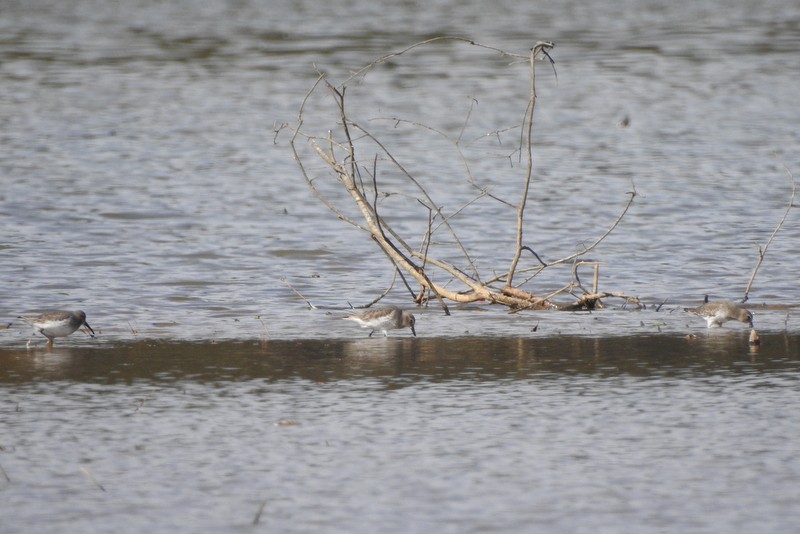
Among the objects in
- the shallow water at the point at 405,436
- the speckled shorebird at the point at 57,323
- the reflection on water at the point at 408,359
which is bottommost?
the shallow water at the point at 405,436

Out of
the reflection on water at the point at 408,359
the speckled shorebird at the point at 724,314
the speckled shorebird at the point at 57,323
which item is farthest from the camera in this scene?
the speckled shorebird at the point at 724,314

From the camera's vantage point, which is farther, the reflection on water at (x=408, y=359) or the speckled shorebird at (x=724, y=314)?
the speckled shorebird at (x=724, y=314)

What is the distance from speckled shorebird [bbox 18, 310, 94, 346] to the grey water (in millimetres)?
156

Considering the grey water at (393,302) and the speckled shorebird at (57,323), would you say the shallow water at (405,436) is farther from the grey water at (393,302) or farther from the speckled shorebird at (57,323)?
the speckled shorebird at (57,323)

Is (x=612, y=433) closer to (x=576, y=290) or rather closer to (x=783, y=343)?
(x=783, y=343)

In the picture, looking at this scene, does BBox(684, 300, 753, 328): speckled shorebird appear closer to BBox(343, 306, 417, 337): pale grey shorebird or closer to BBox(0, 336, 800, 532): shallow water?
BBox(0, 336, 800, 532): shallow water

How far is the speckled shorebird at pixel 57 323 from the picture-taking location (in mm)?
9898

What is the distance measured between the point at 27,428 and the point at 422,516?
8.29 ft

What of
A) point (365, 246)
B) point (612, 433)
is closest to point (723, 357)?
point (612, 433)

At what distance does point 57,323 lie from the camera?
9875 millimetres

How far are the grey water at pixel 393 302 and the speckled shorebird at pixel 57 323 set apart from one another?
0.16 meters

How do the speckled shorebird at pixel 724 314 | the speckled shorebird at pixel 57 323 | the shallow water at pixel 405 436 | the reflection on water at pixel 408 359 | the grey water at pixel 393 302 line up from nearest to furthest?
the shallow water at pixel 405 436, the grey water at pixel 393 302, the reflection on water at pixel 408 359, the speckled shorebird at pixel 57 323, the speckled shorebird at pixel 724 314

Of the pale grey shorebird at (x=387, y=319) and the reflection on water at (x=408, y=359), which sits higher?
the pale grey shorebird at (x=387, y=319)

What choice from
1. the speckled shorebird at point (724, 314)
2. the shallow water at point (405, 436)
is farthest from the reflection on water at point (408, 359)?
the speckled shorebird at point (724, 314)
